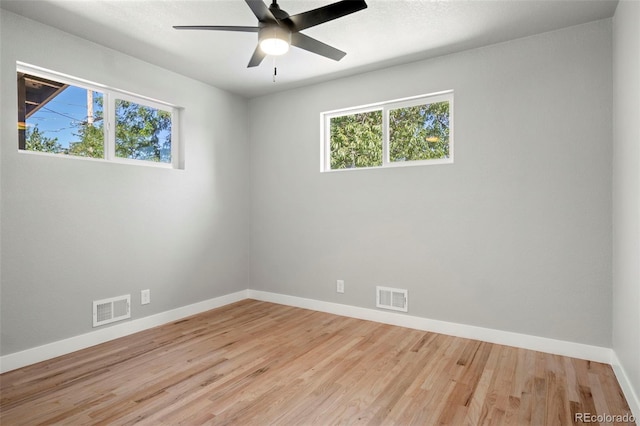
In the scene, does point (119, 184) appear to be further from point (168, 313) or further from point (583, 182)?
point (583, 182)

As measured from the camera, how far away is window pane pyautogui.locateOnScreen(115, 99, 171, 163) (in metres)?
3.43

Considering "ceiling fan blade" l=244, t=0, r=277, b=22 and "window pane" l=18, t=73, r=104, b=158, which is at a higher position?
Answer: "ceiling fan blade" l=244, t=0, r=277, b=22

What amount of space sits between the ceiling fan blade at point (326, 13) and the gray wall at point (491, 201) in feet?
5.91

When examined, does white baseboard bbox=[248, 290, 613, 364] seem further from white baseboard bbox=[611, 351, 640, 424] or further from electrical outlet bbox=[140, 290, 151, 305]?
electrical outlet bbox=[140, 290, 151, 305]

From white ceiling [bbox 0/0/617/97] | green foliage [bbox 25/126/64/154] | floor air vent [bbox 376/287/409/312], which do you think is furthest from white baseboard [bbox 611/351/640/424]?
green foliage [bbox 25/126/64/154]

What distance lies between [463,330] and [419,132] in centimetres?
196

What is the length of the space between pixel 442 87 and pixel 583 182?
1.45 metres

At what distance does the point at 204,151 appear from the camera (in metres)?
4.19

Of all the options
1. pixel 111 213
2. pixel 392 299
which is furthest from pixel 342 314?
pixel 111 213

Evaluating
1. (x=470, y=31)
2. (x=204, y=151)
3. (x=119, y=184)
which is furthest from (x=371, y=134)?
(x=119, y=184)

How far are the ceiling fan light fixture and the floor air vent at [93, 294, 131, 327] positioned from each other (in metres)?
2.60

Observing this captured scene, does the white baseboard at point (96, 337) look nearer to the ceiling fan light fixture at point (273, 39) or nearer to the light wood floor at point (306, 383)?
the light wood floor at point (306, 383)

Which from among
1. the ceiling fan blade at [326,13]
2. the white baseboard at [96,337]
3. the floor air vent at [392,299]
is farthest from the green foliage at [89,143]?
the floor air vent at [392,299]

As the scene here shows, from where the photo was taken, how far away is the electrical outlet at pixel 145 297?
11.5 ft
